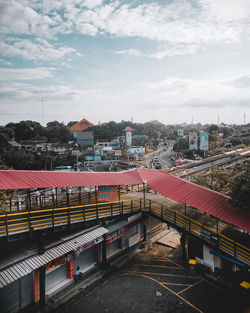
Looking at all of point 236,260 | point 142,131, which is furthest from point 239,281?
point 142,131

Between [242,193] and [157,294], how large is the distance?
9191 millimetres

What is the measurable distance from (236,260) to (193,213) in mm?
6155

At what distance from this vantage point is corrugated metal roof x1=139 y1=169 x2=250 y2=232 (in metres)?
15.6

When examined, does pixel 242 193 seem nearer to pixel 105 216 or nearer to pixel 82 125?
pixel 105 216

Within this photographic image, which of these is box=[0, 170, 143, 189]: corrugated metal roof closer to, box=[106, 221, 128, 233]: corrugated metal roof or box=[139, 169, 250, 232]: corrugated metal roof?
box=[139, 169, 250, 232]: corrugated metal roof

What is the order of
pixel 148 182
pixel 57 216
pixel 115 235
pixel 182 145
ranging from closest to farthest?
pixel 57 216
pixel 115 235
pixel 148 182
pixel 182 145

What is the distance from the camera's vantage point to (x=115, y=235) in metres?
20.3

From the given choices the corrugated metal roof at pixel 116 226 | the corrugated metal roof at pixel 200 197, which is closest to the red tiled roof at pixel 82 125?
the corrugated metal roof at pixel 200 197

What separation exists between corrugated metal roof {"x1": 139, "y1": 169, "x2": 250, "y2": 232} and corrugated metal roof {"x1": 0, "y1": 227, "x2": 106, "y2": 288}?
6586 millimetres

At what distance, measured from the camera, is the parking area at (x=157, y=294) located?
1462cm

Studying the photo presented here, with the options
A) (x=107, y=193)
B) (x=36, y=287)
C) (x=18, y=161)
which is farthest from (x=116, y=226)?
(x=18, y=161)

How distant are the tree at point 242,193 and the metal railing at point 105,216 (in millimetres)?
2409

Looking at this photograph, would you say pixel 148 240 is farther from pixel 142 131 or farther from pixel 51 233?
pixel 142 131

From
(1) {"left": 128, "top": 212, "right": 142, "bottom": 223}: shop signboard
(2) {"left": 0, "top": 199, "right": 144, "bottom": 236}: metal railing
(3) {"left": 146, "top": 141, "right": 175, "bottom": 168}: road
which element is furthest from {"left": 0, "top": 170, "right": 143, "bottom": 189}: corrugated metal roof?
(3) {"left": 146, "top": 141, "right": 175, "bottom": 168}: road
